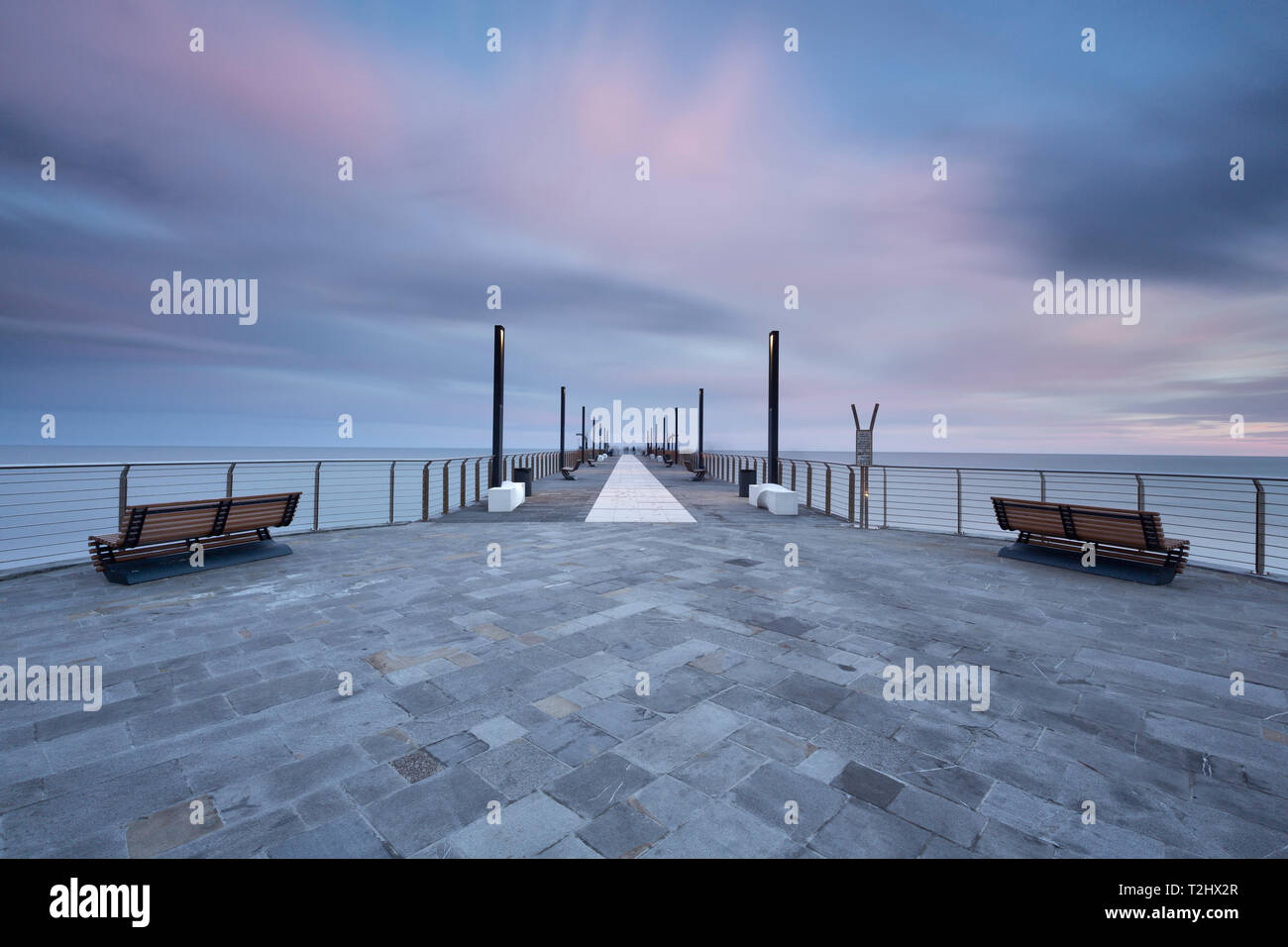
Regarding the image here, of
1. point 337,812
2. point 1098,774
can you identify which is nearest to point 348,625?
point 337,812

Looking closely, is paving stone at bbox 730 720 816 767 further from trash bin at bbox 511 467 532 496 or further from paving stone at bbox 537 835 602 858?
trash bin at bbox 511 467 532 496

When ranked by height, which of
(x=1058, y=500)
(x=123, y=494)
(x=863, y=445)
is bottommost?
(x=1058, y=500)

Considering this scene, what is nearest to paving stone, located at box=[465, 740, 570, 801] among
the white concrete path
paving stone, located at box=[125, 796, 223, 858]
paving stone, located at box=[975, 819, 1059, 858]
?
paving stone, located at box=[125, 796, 223, 858]

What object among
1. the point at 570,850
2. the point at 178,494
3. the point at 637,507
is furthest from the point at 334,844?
the point at 178,494

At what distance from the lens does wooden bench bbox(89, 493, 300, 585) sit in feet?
18.2

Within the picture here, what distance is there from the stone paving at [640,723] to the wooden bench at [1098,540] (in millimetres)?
378

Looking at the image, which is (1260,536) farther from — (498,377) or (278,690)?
(498,377)

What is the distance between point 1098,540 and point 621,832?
22.1ft

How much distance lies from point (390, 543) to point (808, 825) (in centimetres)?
740

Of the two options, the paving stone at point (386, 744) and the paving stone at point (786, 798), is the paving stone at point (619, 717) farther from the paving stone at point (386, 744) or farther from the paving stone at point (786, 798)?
the paving stone at point (386, 744)

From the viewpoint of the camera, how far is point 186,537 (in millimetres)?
6059

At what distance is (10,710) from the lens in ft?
9.72

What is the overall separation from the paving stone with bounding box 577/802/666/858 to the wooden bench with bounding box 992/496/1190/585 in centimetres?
613
